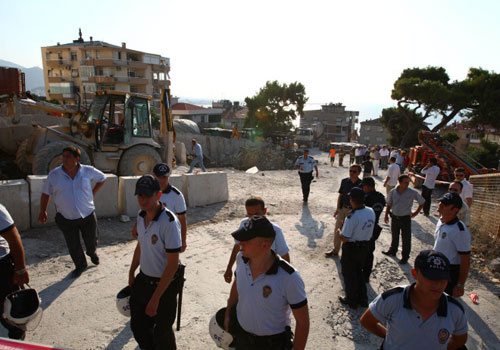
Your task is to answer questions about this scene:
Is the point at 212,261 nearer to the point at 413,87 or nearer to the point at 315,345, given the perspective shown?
the point at 315,345

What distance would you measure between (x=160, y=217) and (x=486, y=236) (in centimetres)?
716

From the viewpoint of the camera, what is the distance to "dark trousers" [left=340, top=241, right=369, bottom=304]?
382cm

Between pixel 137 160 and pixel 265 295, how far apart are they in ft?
26.5

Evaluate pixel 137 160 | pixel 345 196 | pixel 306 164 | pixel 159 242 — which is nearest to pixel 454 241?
pixel 345 196

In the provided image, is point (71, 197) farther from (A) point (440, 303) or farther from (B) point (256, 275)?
(A) point (440, 303)

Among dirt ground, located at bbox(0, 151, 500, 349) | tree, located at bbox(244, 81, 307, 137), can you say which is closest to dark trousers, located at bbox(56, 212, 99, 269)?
dirt ground, located at bbox(0, 151, 500, 349)

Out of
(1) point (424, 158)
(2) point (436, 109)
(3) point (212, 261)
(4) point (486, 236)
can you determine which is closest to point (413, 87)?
(2) point (436, 109)

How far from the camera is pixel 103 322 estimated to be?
348 centimetres

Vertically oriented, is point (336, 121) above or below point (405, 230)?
above

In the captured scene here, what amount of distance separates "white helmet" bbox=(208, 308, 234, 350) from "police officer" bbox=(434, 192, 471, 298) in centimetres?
239

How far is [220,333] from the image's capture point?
7.23 ft

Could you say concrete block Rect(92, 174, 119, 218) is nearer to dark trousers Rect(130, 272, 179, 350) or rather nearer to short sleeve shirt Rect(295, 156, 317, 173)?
dark trousers Rect(130, 272, 179, 350)

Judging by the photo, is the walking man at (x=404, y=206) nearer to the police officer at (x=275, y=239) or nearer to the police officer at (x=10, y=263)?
the police officer at (x=275, y=239)

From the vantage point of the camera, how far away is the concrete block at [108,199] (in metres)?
6.43
